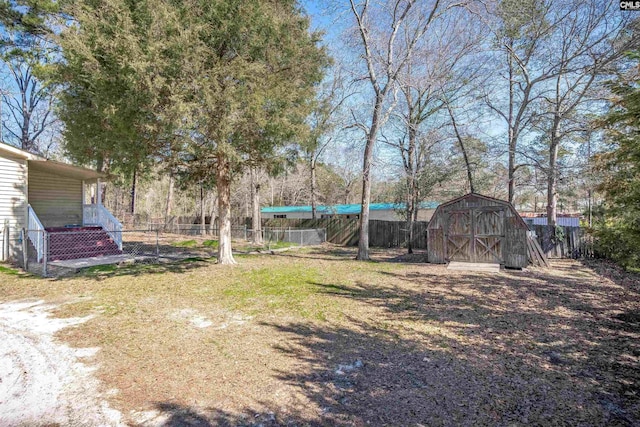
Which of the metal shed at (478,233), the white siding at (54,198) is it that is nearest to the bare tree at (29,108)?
the white siding at (54,198)

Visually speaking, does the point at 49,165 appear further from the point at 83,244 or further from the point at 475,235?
the point at 475,235

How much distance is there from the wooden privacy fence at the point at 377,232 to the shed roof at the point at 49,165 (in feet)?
45.3

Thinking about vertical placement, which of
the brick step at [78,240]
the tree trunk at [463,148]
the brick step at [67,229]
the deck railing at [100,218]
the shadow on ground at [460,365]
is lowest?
the shadow on ground at [460,365]

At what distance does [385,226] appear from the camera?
20547mm

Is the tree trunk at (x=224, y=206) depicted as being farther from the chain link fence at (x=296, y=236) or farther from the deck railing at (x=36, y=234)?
the chain link fence at (x=296, y=236)

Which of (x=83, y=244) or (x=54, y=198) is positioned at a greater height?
(x=54, y=198)

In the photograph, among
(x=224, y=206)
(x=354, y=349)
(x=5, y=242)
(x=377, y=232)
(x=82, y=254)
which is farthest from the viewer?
(x=377, y=232)

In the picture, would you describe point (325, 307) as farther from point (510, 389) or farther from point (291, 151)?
point (291, 151)

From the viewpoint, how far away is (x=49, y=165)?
1157 cm

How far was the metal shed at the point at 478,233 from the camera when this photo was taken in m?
11.7

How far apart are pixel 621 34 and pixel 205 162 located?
15.6 metres

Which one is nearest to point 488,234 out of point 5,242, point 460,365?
point 460,365

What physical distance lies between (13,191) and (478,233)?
16.0 m

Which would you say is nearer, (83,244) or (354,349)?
(354,349)
